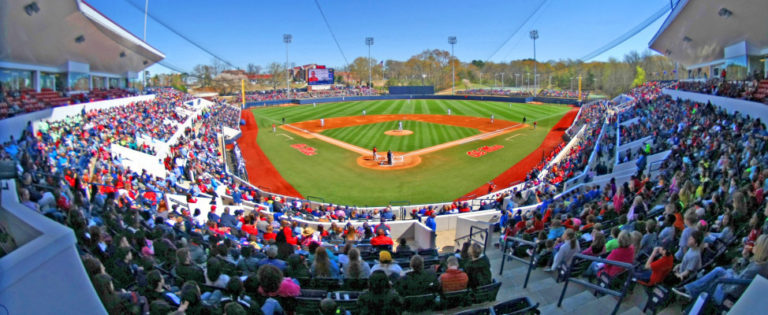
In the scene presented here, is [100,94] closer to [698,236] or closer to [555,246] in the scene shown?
[555,246]

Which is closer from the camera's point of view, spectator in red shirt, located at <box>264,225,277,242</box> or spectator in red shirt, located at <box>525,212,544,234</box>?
spectator in red shirt, located at <box>525,212,544,234</box>

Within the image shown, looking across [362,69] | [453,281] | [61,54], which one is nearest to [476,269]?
[453,281]

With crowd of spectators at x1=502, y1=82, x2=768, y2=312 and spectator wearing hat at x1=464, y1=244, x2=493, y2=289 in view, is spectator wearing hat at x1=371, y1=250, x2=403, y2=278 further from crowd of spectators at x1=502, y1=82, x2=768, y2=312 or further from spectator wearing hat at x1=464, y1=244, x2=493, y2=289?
crowd of spectators at x1=502, y1=82, x2=768, y2=312

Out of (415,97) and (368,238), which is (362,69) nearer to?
(415,97)

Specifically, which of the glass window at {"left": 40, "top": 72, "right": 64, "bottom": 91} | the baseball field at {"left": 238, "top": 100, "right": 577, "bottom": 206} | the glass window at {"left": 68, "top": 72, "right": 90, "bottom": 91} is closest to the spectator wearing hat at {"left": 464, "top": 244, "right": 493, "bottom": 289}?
the baseball field at {"left": 238, "top": 100, "right": 577, "bottom": 206}

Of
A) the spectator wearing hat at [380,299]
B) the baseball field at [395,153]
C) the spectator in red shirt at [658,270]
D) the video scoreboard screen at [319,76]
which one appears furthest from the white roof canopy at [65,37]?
the video scoreboard screen at [319,76]

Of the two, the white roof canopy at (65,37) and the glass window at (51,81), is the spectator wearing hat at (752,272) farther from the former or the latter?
the glass window at (51,81)
